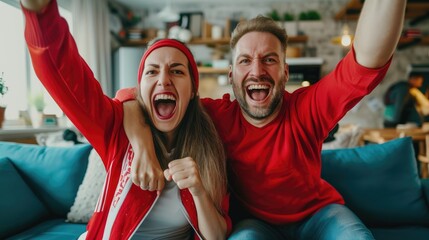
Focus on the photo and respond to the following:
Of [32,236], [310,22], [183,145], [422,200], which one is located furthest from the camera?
[310,22]

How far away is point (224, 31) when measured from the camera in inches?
211

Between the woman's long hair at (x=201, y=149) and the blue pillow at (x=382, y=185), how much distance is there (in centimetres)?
80

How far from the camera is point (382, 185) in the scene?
68.8 inches

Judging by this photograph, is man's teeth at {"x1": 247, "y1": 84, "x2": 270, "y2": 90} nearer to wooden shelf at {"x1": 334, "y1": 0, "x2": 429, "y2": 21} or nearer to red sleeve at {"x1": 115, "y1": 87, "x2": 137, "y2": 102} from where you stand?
red sleeve at {"x1": 115, "y1": 87, "x2": 137, "y2": 102}

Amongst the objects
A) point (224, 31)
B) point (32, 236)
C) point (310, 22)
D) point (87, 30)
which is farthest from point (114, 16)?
point (32, 236)

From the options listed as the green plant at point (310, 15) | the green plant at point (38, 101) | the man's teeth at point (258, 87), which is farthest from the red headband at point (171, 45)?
the green plant at point (310, 15)

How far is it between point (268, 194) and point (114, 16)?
14.6ft

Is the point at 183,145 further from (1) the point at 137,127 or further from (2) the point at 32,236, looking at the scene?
(2) the point at 32,236

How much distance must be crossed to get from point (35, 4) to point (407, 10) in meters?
5.29

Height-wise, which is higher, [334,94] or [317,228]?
[334,94]

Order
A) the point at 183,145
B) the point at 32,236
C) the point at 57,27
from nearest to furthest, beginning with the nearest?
the point at 57,27 < the point at 183,145 < the point at 32,236

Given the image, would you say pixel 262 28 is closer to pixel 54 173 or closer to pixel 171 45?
pixel 171 45

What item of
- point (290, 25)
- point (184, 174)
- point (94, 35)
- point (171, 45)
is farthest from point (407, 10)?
point (184, 174)

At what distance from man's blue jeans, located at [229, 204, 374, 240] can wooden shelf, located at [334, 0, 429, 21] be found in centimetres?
383
